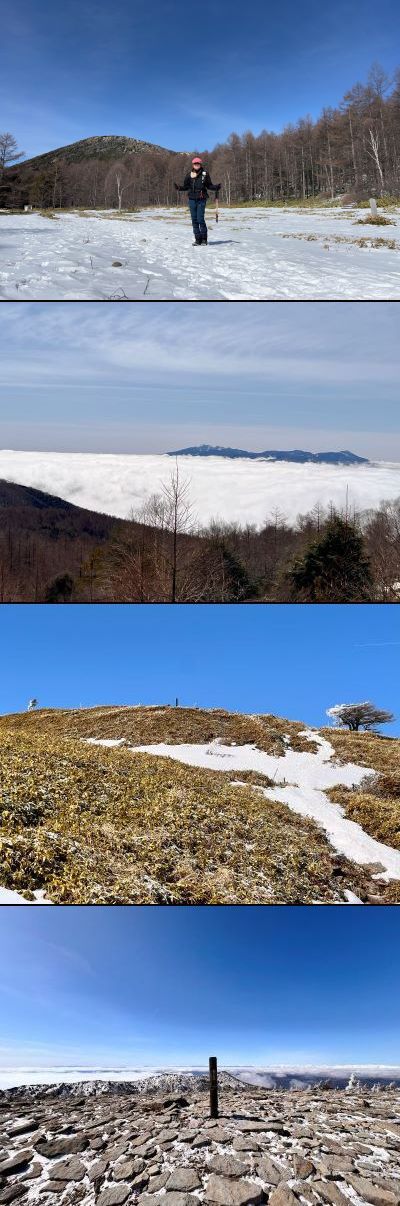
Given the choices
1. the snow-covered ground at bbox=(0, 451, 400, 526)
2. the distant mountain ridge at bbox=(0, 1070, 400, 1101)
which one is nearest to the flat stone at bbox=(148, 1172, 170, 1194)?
the distant mountain ridge at bbox=(0, 1070, 400, 1101)

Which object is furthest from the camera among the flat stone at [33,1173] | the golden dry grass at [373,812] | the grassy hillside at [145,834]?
the golden dry grass at [373,812]

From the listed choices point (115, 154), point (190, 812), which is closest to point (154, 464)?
point (190, 812)

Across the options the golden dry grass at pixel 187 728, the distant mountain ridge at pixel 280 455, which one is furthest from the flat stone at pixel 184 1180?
the distant mountain ridge at pixel 280 455

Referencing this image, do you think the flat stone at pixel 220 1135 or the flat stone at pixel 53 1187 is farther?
the flat stone at pixel 220 1135

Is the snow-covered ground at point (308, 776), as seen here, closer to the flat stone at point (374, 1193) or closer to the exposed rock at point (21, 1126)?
the flat stone at point (374, 1193)

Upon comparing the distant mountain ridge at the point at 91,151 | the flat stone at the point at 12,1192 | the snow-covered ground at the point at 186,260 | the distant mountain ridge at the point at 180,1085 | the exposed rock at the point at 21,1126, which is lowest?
the distant mountain ridge at the point at 180,1085

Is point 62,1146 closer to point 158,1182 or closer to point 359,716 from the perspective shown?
point 158,1182
